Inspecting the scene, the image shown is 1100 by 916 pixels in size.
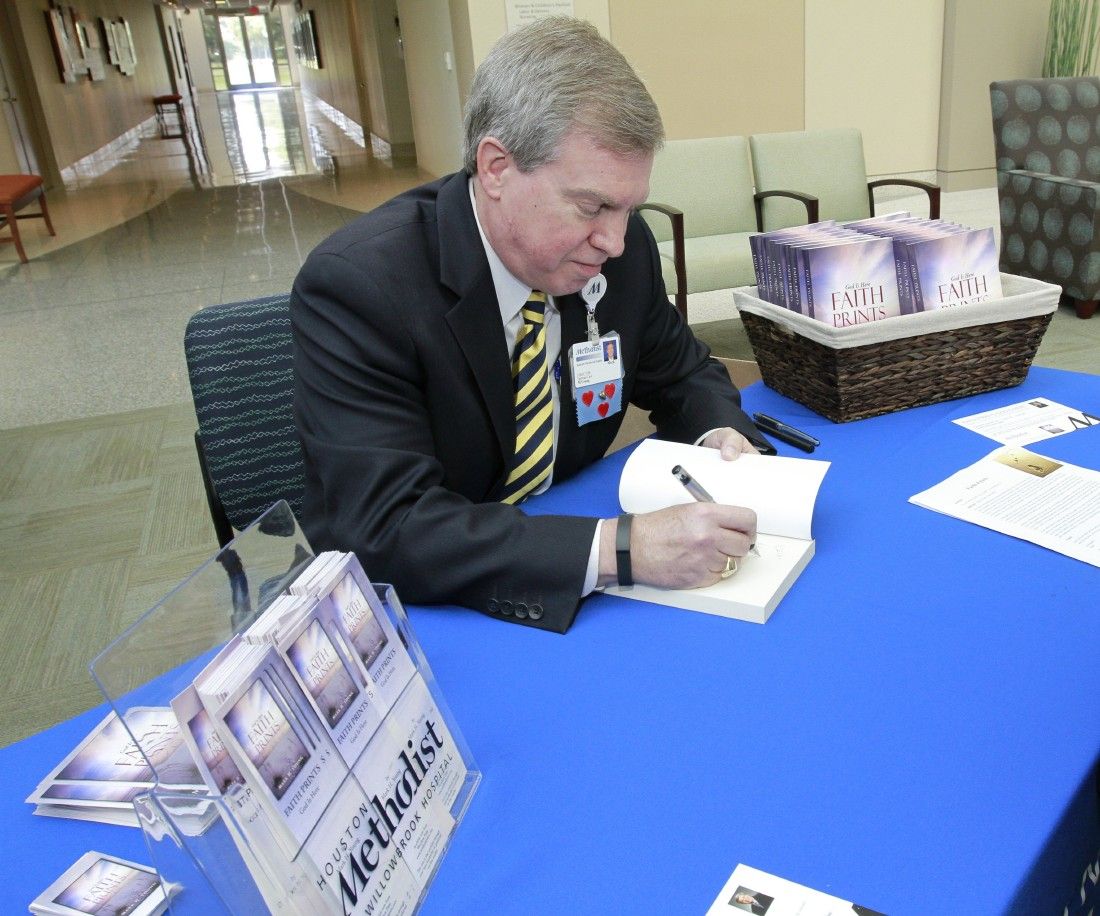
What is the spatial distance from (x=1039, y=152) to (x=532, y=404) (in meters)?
4.49

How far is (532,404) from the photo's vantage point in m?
1.36

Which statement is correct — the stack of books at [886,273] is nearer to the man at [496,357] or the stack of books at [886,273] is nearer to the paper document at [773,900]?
the man at [496,357]

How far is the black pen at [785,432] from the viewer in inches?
55.8

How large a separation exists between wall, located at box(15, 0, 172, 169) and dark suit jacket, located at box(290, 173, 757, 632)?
1198 cm

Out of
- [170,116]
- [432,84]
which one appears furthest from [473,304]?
[170,116]

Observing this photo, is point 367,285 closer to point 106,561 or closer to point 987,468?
point 987,468

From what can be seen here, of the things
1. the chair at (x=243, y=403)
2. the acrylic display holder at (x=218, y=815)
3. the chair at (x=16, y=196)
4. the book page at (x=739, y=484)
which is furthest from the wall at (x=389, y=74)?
the acrylic display holder at (x=218, y=815)

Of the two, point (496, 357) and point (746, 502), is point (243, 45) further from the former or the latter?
point (746, 502)

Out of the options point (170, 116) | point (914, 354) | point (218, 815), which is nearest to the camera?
point (218, 815)

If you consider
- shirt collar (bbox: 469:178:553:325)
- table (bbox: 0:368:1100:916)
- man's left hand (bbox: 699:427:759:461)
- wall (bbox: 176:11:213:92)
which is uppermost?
wall (bbox: 176:11:213:92)

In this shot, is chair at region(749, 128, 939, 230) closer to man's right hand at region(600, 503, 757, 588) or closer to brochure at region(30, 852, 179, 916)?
man's right hand at region(600, 503, 757, 588)

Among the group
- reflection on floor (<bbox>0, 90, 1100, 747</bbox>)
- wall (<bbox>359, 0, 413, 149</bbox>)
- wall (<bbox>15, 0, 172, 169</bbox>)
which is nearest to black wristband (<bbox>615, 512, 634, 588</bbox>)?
reflection on floor (<bbox>0, 90, 1100, 747</bbox>)

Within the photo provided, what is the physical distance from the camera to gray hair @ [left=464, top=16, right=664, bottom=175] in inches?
42.0

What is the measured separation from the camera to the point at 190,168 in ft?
39.0
